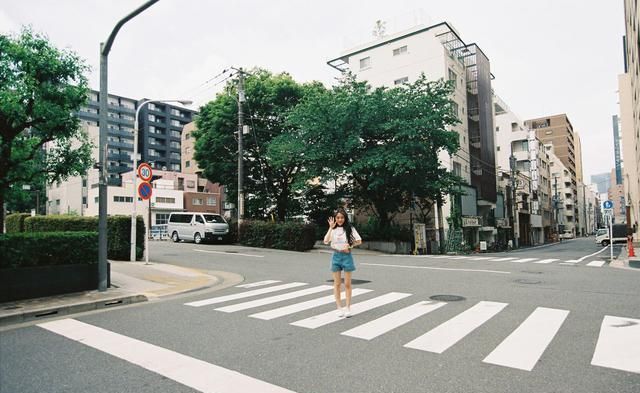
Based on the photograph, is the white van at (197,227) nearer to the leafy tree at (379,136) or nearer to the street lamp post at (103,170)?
the leafy tree at (379,136)

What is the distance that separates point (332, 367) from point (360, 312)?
2750 millimetres

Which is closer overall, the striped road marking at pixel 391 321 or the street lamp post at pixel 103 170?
the striped road marking at pixel 391 321

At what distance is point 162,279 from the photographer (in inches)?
427

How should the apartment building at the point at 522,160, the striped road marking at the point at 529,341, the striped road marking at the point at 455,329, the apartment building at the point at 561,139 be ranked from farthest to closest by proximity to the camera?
1. the apartment building at the point at 561,139
2. the apartment building at the point at 522,160
3. the striped road marking at the point at 455,329
4. the striped road marking at the point at 529,341

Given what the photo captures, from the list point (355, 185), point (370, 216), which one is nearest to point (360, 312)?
point (355, 185)

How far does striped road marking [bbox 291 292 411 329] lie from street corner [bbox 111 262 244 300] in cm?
408

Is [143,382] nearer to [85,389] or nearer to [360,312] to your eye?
[85,389]

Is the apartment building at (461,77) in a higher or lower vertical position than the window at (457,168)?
higher

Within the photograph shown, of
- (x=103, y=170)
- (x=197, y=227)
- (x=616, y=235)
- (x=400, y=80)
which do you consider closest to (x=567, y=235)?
(x=616, y=235)

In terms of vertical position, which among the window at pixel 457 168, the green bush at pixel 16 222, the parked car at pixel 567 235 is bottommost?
the parked car at pixel 567 235

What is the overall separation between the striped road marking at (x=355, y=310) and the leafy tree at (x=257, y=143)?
20.6 m

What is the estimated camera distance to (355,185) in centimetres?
2681

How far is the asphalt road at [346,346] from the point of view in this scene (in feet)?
12.5

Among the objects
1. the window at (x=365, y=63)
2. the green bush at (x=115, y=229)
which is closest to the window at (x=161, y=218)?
the window at (x=365, y=63)
